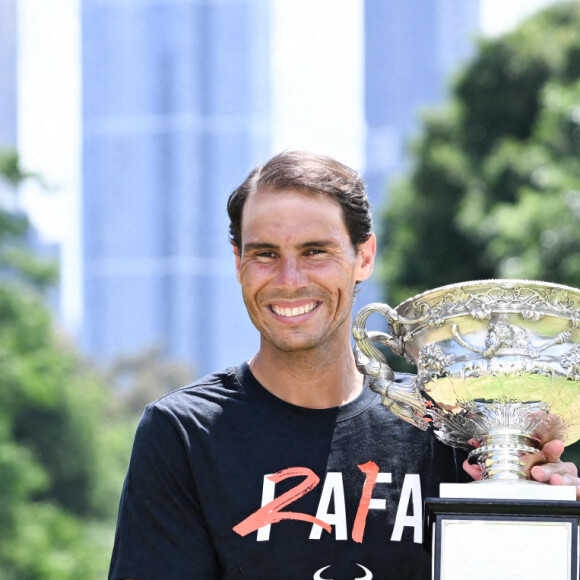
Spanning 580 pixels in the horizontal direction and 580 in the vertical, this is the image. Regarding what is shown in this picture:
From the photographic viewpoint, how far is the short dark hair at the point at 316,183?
3.90 metres

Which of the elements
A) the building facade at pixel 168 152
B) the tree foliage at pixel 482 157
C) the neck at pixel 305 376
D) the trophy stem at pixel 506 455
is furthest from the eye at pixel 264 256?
the building facade at pixel 168 152

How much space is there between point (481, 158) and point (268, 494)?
22104mm

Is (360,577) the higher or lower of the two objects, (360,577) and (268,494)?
the lower

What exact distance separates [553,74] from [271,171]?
2135 centimetres

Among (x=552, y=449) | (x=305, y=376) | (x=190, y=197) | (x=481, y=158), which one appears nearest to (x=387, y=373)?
(x=305, y=376)

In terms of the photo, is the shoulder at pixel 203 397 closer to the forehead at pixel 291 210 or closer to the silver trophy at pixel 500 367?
the forehead at pixel 291 210

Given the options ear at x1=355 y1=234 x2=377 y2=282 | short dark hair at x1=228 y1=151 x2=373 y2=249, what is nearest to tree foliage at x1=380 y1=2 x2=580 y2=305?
ear at x1=355 y1=234 x2=377 y2=282

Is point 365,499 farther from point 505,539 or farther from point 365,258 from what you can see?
point 365,258

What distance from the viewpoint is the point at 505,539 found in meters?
3.44

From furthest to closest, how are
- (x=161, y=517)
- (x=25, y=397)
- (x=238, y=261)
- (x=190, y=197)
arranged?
(x=190, y=197)
(x=25, y=397)
(x=238, y=261)
(x=161, y=517)

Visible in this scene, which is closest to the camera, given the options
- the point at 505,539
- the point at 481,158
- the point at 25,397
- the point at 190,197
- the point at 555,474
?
the point at 505,539

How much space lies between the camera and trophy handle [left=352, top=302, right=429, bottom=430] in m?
3.82

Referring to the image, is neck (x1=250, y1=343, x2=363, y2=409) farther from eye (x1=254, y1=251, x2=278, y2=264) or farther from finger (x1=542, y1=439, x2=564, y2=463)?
finger (x1=542, y1=439, x2=564, y2=463)

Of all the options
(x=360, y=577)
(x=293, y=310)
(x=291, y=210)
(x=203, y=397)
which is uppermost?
(x=291, y=210)
